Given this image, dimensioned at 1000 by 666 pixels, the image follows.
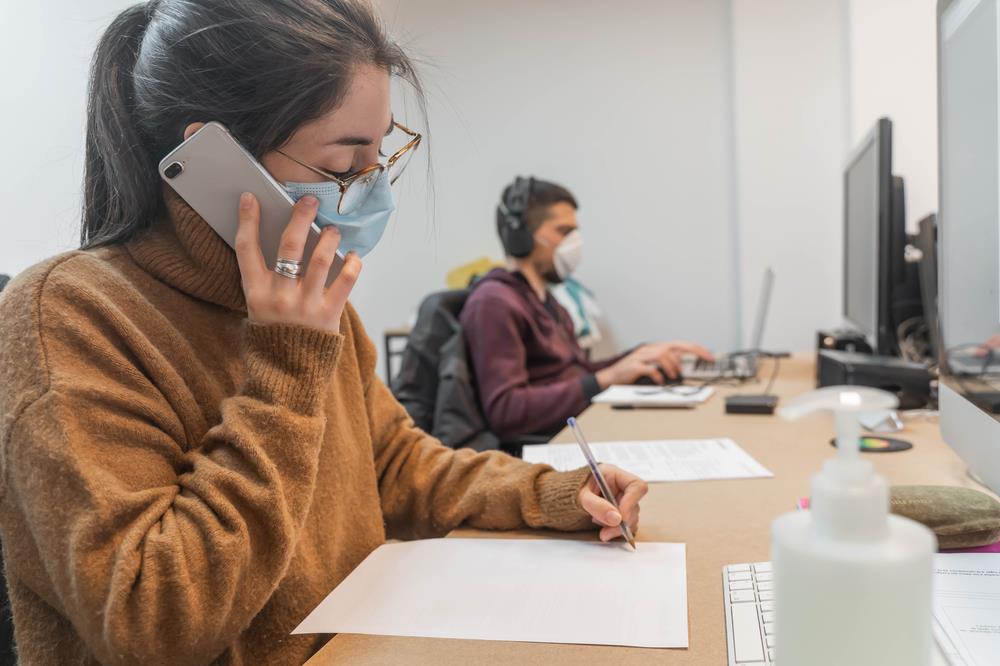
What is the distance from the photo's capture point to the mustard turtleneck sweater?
586mm

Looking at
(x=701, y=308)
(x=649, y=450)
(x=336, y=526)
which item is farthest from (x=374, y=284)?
(x=336, y=526)

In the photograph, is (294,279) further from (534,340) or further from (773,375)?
(773,375)

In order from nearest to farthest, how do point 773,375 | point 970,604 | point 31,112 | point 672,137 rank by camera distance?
point 970,604 < point 31,112 < point 773,375 < point 672,137

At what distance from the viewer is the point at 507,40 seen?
12.2ft

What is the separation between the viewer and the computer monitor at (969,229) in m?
0.73

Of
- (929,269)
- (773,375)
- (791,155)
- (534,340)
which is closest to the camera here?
(929,269)

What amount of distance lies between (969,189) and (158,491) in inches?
32.8

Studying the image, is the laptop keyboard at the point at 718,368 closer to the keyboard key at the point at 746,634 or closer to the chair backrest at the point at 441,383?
the chair backrest at the point at 441,383

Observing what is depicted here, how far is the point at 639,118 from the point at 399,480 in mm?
2997

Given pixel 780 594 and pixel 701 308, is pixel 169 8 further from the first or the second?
pixel 701 308

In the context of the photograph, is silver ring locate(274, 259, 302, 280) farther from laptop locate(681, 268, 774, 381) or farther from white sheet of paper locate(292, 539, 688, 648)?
laptop locate(681, 268, 774, 381)

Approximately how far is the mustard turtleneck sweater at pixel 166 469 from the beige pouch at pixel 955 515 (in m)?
0.32

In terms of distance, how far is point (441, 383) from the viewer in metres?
1.94

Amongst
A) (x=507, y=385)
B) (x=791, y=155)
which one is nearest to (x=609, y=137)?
(x=791, y=155)
